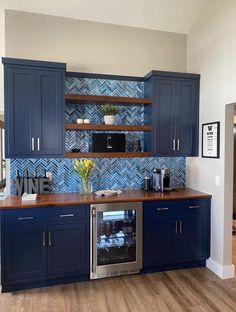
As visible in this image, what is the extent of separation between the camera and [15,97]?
9.65 feet

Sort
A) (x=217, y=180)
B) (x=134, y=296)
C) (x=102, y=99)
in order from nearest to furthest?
1. (x=134, y=296)
2. (x=217, y=180)
3. (x=102, y=99)

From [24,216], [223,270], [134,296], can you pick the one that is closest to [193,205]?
[223,270]

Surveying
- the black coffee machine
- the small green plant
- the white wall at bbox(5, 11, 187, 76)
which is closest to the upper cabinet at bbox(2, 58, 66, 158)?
the white wall at bbox(5, 11, 187, 76)

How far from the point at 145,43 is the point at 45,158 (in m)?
2.19

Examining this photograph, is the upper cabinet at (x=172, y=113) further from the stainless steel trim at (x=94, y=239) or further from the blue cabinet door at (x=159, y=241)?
the stainless steel trim at (x=94, y=239)

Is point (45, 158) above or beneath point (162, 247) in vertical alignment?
above

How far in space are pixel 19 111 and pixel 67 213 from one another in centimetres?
131

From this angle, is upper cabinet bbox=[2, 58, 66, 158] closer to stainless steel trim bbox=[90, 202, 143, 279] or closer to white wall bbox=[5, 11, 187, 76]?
white wall bbox=[5, 11, 187, 76]

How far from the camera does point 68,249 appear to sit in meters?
2.88

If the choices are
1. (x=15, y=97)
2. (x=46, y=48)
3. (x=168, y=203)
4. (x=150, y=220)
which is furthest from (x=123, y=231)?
(x=46, y=48)

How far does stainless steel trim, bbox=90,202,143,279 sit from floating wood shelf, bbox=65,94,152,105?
52.5 inches

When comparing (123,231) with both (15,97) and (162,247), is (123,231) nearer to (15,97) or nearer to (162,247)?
(162,247)

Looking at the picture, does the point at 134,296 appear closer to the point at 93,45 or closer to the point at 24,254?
the point at 24,254

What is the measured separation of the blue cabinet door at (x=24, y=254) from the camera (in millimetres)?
2715
